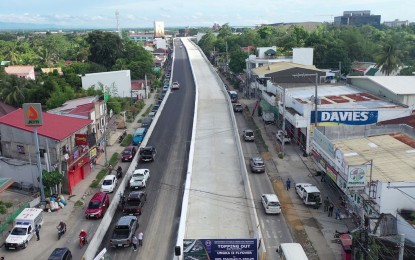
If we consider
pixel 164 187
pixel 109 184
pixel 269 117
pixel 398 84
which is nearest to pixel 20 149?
pixel 109 184

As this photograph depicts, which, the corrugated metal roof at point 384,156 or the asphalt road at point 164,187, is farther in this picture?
the corrugated metal roof at point 384,156

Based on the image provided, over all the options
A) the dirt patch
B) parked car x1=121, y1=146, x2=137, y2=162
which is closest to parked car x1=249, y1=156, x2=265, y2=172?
the dirt patch

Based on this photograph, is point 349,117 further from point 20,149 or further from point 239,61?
point 239,61

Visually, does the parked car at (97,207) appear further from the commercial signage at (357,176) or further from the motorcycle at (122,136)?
the motorcycle at (122,136)

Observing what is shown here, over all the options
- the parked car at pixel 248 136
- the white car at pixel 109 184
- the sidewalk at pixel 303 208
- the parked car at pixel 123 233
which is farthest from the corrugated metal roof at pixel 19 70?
the parked car at pixel 123 233

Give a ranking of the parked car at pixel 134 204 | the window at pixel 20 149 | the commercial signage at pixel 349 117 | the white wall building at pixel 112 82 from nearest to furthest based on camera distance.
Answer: the parked car at pixel 134 204 < the window at pixel 20 149 < the commercial signage at pixel 349 117 < the white wall building at pixel 112 82
